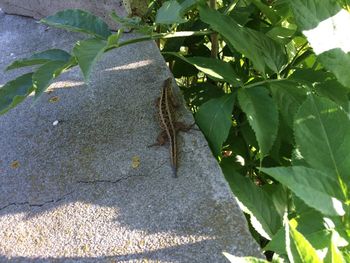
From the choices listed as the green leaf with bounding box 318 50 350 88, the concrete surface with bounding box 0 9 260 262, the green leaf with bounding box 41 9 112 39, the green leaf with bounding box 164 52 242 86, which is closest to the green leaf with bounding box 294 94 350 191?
the green leaf with bounding box 318 50 350 88

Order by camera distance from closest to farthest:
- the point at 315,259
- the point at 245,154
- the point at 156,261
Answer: the point at 315,259 → the point at 156,261 → the point at 245,154

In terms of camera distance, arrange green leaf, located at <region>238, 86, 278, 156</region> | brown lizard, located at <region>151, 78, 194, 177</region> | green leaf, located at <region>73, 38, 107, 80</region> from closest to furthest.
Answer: green leaf, located at <region>73, 38, 107, 80</region>, green leaf, located at <region>238, 86, 278, 156</region>, brown lizard, located at <region>151, 78, 194, 177</region>

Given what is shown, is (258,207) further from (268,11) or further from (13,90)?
(13,90)

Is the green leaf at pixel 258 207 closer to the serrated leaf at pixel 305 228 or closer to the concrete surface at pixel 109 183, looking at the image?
the concrete surface at pixel 109 183

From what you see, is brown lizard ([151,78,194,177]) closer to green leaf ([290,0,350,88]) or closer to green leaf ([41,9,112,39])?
green leaf ([41,9,112,39])

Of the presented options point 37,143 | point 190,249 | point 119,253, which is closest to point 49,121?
point 37,143

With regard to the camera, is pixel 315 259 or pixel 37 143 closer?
pixel 315 259

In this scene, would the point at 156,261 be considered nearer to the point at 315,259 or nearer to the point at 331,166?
the point at 331,166

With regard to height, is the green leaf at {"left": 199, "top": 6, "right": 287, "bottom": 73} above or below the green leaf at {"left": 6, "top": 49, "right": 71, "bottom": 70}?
above
